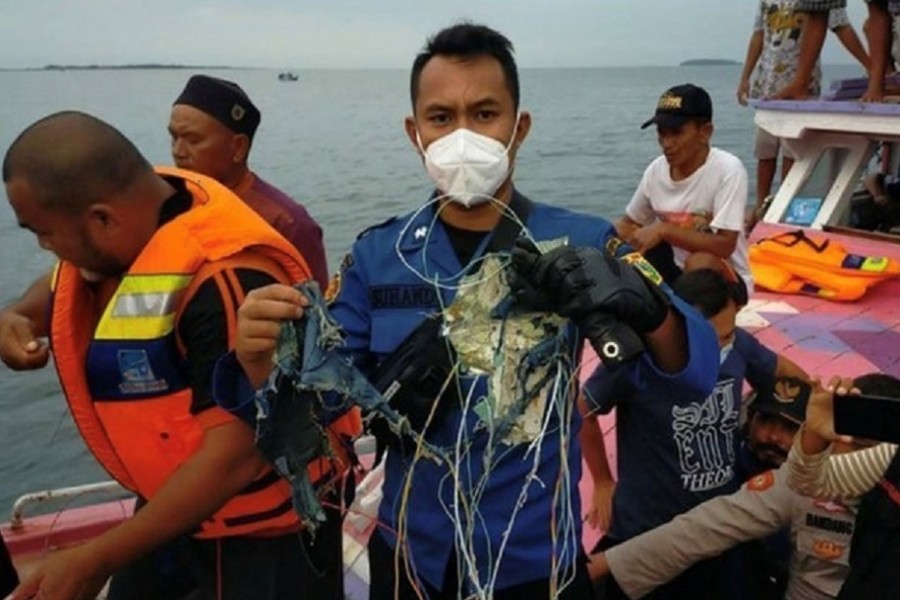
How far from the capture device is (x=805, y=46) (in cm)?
675

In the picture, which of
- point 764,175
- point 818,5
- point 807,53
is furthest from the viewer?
point 764,175

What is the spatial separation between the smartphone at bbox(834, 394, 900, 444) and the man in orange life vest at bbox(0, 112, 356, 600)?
50.3 inches

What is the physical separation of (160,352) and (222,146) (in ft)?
6.38

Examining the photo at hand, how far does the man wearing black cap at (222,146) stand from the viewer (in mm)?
3656

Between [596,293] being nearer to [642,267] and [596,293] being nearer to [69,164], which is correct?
[642,267]

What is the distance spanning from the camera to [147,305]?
1.96 meters

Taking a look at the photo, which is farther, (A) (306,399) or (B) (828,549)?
(B) (828,549)

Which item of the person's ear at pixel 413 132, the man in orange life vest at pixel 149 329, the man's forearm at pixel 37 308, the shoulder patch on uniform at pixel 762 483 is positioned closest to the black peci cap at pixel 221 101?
the man's forearm at pixel 37 308

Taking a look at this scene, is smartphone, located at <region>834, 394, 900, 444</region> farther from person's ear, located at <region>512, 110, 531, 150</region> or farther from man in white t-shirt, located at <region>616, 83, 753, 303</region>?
man in white t-shirt, located at <region>616, 83, 753, 303</region>

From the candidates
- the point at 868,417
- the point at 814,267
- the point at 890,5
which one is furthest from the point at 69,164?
the point at 890,5

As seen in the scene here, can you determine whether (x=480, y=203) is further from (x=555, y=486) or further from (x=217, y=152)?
(x=217, y=152)

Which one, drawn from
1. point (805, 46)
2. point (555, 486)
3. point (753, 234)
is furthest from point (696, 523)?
point (805, 46)

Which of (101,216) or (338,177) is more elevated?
(101,216)

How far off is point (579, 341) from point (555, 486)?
0.31 m
